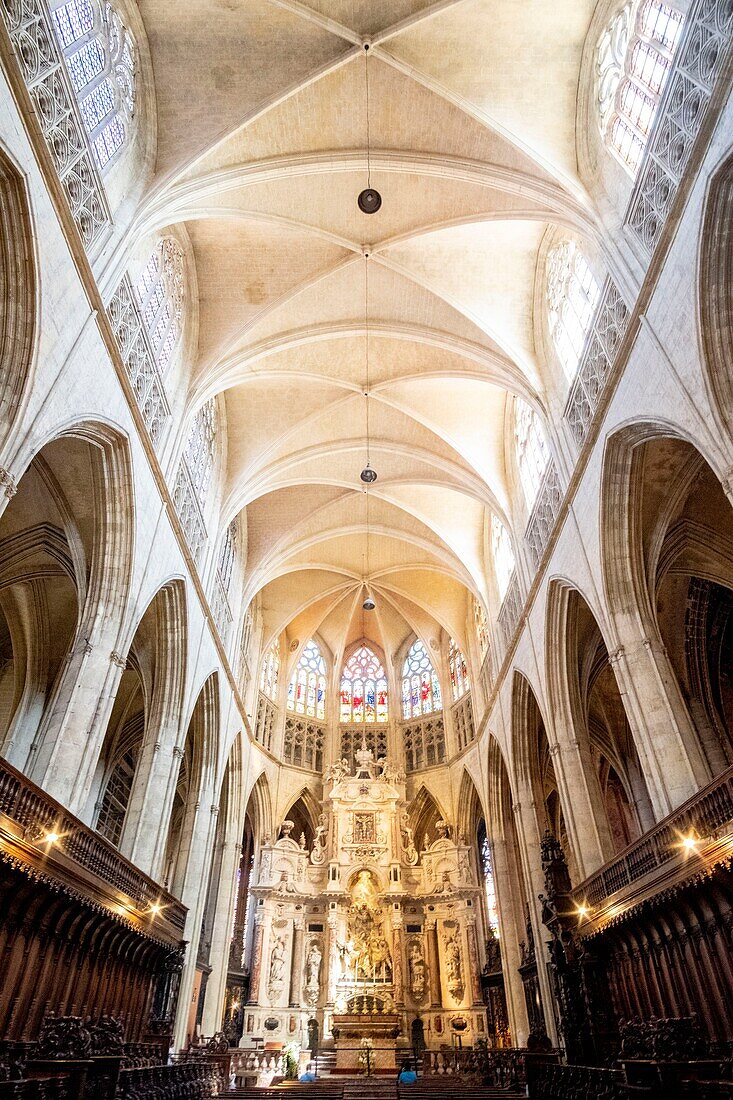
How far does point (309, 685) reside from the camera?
106ft

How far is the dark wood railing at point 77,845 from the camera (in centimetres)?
875

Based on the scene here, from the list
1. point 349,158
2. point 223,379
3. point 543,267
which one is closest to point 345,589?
point 223,379

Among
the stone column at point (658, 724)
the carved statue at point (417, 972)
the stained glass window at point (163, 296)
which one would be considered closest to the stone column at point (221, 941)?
the carved statue at point (417, 972)

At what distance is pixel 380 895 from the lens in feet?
85.1

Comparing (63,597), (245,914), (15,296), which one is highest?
(63,597)

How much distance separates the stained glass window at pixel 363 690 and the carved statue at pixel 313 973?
9.03 metres

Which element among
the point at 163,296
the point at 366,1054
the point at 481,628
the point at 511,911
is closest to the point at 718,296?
the point at 163,296

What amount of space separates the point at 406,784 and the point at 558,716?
1433 centimetres

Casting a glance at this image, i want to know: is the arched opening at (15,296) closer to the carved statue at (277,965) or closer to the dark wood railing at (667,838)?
the dark wood railing at (667,838)

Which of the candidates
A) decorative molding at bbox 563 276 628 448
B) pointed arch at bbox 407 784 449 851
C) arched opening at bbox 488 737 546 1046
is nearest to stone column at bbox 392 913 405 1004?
arched opening at bbox 488 737 546 1046

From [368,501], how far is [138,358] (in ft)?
43.6

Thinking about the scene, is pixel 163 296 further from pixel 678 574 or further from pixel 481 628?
pixel 481 628

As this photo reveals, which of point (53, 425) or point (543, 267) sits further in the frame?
point (543, 267)

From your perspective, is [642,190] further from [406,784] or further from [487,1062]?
[406,784]
